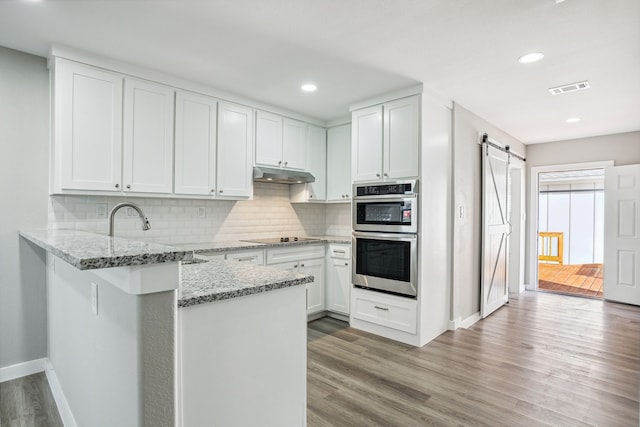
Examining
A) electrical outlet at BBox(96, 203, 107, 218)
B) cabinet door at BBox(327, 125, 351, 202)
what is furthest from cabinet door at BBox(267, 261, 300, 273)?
electrical outlet at BBox(96, 203, 107, 218)

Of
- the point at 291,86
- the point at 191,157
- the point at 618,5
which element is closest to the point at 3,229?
the point at 191,157

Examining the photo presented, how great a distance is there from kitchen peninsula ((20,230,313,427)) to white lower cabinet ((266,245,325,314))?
1.87 meters

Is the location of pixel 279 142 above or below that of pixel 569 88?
below

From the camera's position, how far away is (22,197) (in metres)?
2.63

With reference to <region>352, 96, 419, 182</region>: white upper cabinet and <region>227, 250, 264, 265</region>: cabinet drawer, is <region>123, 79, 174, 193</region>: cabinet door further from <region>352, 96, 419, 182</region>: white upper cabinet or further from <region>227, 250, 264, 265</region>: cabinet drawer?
<region>352, 96, 419, 182</region>: white upper cabinet

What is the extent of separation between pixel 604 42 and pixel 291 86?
8.02 feet

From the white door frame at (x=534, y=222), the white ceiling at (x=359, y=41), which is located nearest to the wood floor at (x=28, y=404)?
the white ceiling at (x=359, y=41)

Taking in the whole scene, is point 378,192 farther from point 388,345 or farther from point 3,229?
point 3,229

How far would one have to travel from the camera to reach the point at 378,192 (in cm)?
356

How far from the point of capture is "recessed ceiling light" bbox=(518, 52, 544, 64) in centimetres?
261

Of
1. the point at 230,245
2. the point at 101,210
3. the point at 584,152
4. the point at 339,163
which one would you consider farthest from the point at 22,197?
the point at 584,152

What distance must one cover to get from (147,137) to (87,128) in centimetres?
44

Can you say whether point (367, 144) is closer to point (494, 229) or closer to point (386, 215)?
point (386, 215)

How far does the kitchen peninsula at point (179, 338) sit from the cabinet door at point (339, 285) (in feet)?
7.60
